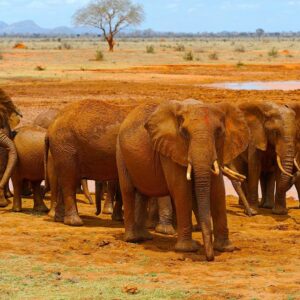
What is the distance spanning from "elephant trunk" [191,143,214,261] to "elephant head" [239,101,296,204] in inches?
130

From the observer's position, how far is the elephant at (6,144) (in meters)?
11.1

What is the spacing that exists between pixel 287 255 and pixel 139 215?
68.3 inches

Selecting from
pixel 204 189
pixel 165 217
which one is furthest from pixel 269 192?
pixel 204 189

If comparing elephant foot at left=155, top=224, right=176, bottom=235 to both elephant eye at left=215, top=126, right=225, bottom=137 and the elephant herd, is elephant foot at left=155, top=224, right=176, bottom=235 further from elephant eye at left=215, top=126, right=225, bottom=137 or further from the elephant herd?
elephant eye at left=215, top=126, right=225, bottom=137

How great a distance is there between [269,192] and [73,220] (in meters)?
3.42

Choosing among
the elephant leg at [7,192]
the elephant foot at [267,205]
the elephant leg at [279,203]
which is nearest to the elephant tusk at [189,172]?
the elephant leg at [279,203]

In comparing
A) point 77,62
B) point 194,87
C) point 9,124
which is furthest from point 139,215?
point 77,62

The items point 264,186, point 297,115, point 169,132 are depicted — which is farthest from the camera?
point 264,186

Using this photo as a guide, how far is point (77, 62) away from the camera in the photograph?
166 feet

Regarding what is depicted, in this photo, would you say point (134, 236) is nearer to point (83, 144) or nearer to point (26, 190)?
point (83, 144)

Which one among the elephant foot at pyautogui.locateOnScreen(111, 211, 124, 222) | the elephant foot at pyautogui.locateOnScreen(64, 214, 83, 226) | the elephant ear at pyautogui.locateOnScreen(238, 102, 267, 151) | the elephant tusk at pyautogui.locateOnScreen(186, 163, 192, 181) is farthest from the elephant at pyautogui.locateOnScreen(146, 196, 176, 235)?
the elephant ear at pyautogui.locateOnScreen(238, 102, 267, 151)

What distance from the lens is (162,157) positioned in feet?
27.6

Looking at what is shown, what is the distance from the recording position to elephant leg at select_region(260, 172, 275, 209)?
1215 cm

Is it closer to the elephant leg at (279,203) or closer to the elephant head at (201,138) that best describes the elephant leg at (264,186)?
the elephant leg at (279,203)
